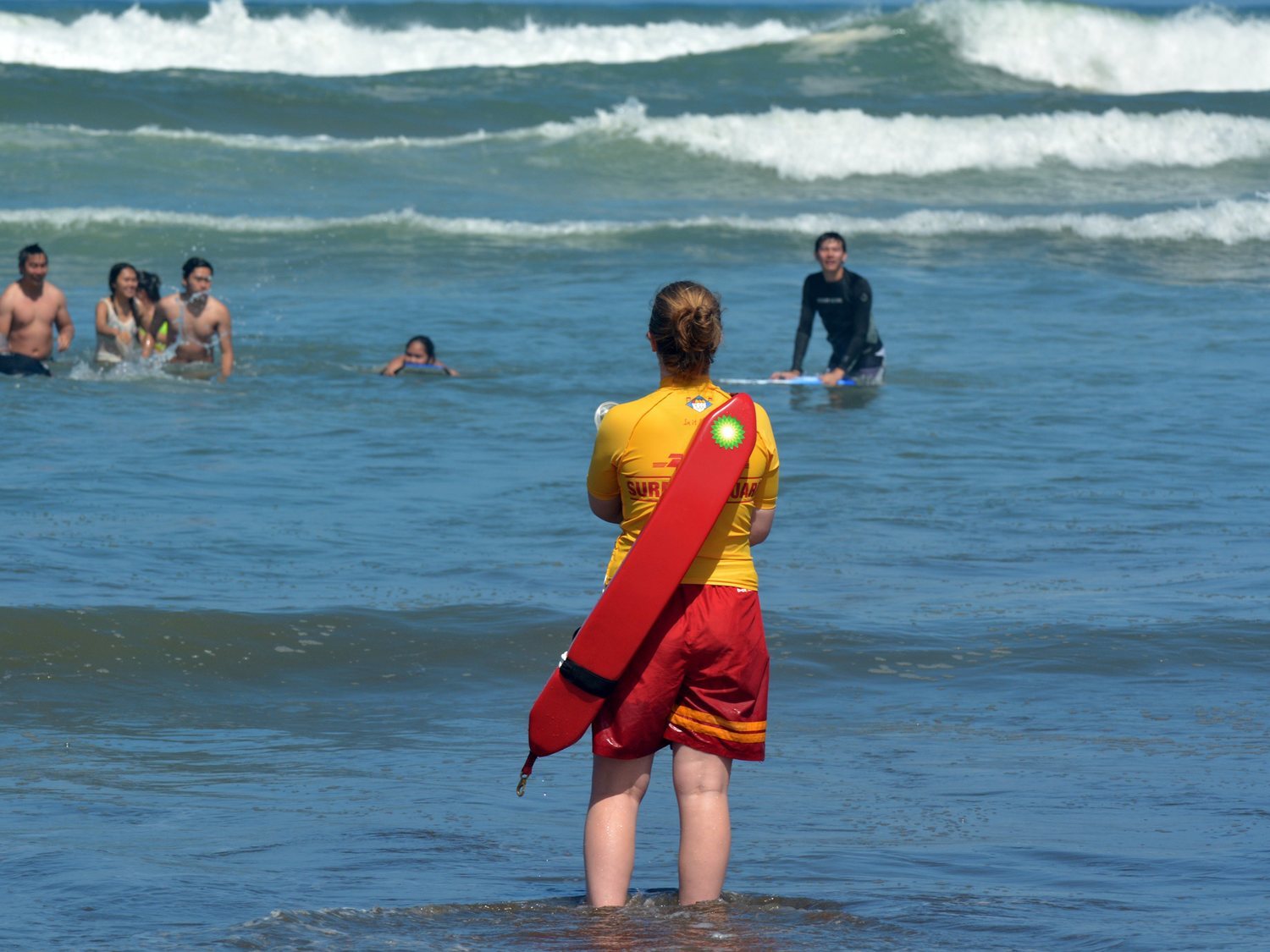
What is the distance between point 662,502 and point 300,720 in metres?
2.95

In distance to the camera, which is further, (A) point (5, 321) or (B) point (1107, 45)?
(B) point (1107, 45)

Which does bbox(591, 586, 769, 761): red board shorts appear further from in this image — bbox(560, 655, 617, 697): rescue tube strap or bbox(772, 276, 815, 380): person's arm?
bbox(772, 276, 815, 380): person's arm

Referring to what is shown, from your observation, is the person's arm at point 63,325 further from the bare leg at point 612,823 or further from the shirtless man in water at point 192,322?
the bare leg at point 612,823

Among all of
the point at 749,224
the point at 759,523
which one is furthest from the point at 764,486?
the point at 749,224

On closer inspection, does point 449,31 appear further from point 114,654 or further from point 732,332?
point 114,654

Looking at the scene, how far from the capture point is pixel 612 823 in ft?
13.6

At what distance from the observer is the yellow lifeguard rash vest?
160 inches

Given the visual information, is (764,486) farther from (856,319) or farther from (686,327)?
(856,319)

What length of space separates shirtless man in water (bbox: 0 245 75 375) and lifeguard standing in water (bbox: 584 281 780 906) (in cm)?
1136

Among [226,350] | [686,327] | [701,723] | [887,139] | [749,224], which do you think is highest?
[887,139]

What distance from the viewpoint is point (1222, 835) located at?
5043 mm

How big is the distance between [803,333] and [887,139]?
52.9 ft

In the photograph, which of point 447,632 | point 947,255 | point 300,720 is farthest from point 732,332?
point 300,720

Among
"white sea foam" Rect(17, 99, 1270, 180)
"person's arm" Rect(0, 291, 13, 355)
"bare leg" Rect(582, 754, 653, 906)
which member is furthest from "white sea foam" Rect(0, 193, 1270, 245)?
"bare leg" Rect(582, 754, 653, 906)
